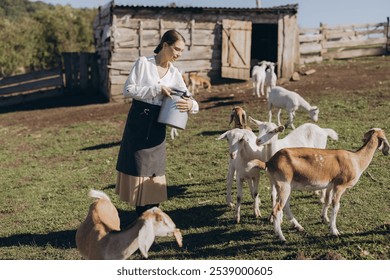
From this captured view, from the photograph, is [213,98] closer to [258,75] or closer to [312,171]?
[258,75]

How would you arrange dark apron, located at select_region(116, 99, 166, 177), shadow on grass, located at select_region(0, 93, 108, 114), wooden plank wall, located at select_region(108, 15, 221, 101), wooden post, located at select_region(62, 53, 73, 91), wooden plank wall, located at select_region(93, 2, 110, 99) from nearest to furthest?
1. dark apron, located at select_region(116, 99, 166, 177)
2. wooden plank wall, located at select_region(108, 15, 221, 101)
3. wooden plank wall, located at select_region(93, 2, 110, 99)
4. shadow on grass, located at select_region(0, 93, 108, 114)
5. wooden post, located at select_region(62, 53, 73, 91)

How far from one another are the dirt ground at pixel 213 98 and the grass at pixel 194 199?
2.22 m

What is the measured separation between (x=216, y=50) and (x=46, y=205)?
1405 cm

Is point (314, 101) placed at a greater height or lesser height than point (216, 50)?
lesser

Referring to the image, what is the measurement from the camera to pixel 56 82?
2178 centimetres

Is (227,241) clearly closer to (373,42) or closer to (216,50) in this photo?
(216,50)

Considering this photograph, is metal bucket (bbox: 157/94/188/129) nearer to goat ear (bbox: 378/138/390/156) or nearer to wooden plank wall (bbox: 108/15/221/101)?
goat ear (bbox: 378/138/390/156)

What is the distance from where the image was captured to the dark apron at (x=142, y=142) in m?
4.98

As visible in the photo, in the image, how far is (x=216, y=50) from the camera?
20.5 m

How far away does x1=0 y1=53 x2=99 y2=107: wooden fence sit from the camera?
2141 cm

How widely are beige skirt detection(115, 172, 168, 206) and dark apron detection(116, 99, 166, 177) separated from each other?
0.08 m

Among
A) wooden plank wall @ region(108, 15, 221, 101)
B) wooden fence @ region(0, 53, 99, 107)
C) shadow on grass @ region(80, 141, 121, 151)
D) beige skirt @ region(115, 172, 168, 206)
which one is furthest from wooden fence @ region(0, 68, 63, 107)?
beige skirt @ region(115, 172, 168, 206)

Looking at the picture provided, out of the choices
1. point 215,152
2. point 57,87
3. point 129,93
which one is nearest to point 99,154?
point 215,152
